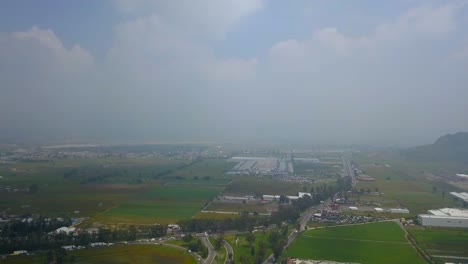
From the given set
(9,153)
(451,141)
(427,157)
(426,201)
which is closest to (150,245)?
(426,201)

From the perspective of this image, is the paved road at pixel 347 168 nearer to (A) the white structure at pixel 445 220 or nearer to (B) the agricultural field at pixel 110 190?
(B) the agricultural field at pixel 110 190

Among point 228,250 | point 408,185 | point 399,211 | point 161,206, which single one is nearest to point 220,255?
point 228,250

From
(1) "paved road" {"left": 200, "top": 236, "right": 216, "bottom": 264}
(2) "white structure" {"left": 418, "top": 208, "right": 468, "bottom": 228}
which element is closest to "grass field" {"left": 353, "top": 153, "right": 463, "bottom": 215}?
(2) "white structure" {"left": 418, "top": 208, "right": 468, "bottom": 228}

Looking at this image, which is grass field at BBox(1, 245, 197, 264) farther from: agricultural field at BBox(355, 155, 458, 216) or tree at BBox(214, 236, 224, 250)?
agricultural field at BBox(355, 155, 458, 216)

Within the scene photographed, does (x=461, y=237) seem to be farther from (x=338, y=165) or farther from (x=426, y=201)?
(x=338, y=165)

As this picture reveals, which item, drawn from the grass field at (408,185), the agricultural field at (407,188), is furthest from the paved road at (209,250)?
the grass field at (408,185)
